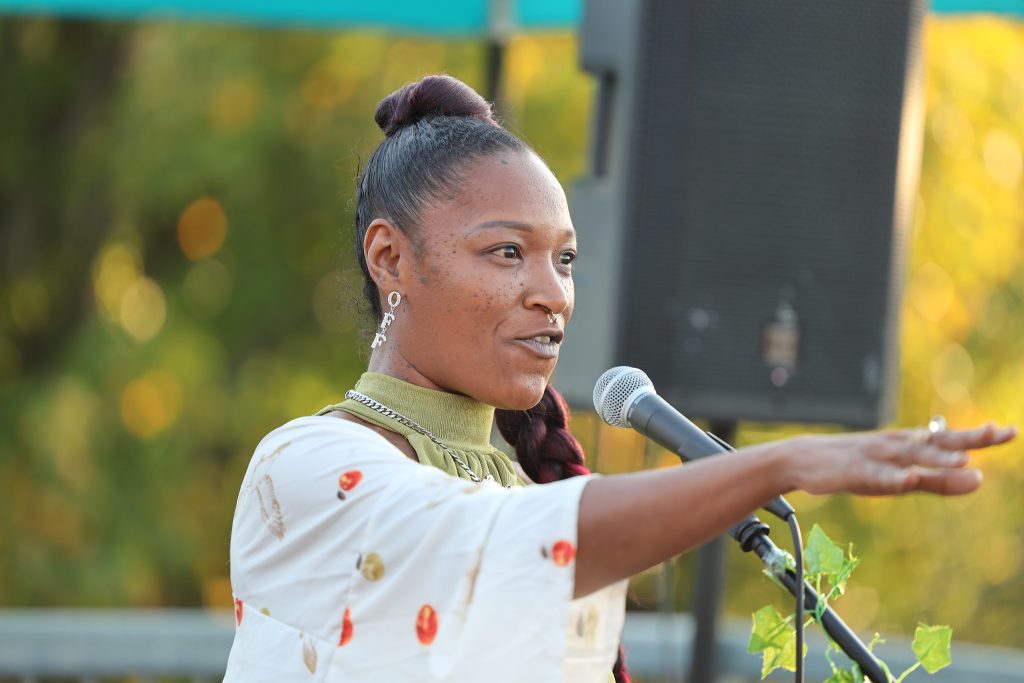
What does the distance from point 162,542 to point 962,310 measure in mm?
4079

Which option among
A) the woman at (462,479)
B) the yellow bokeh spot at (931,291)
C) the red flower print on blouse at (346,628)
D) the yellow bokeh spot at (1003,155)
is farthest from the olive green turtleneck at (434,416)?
the yellow bokeh spot at (1003,155)

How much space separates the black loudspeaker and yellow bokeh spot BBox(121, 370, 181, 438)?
3879mm

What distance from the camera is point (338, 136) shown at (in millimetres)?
7234

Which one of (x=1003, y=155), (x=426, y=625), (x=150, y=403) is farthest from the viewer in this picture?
(x=1003, y=155)

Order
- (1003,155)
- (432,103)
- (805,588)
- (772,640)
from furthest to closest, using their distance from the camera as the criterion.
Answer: (1003,155) → (432,103) → (772,640) → (805,588)

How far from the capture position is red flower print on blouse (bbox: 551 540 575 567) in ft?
4.06

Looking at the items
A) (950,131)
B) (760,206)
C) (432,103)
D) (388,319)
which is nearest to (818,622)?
(388,319)

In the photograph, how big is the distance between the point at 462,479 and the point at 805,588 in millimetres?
351

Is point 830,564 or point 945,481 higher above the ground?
point 945,481

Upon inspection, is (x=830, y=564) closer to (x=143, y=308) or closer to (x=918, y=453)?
(x=918, y=453)

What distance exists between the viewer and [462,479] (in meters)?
1.46

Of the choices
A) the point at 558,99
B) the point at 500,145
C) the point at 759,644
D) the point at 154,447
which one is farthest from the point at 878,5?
the point at 154,447

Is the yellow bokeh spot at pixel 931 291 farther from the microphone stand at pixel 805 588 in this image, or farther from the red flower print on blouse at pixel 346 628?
the red flower print on blouse at pixel 346 628

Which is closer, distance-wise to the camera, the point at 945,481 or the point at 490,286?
the point at 945,481
